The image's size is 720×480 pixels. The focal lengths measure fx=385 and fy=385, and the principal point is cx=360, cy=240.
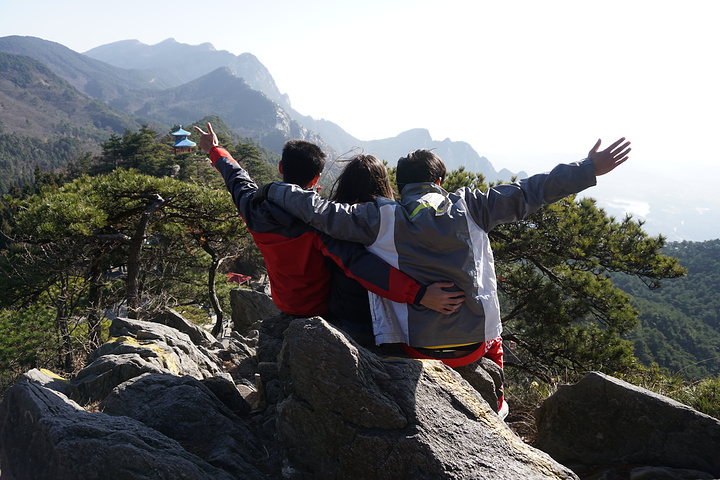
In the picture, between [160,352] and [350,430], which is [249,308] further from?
[350,430]

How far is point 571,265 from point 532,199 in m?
5.61

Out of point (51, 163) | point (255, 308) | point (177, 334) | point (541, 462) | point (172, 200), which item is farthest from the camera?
point (51, 163)

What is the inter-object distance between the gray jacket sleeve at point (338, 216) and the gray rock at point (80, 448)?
59.2 inches

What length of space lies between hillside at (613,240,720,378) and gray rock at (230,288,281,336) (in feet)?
48.7

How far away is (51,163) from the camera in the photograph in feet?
420

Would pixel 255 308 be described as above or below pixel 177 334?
below

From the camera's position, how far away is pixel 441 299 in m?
2.25

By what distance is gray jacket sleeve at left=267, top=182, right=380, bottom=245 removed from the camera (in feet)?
7.66

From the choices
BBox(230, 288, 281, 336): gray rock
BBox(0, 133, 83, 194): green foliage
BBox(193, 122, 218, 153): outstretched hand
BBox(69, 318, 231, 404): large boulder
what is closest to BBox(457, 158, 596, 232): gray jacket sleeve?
BBox(193, 122, 218, 153): outstretched hand

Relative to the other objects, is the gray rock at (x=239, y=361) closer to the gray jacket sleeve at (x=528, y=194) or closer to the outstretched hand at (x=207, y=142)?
the outstretched hand at (x=207, y=142)

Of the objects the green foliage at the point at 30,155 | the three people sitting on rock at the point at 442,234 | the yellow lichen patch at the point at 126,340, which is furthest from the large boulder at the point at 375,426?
the green foliage at the point at 30,155

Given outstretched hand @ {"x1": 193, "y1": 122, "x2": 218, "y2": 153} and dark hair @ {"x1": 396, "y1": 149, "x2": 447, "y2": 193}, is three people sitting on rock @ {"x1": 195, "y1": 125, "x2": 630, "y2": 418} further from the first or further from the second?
outstretched hand @ {"x1": 193, "y1": 122, "x2": 218, "y2": 153}

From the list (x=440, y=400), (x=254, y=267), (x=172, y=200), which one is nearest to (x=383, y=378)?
(x=440, y=400)

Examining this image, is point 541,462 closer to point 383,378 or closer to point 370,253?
point 383,378
